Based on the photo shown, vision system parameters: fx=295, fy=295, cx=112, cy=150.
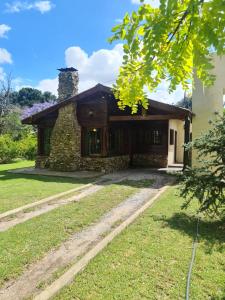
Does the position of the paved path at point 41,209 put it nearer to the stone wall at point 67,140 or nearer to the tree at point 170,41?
the stone wall at point 67,140

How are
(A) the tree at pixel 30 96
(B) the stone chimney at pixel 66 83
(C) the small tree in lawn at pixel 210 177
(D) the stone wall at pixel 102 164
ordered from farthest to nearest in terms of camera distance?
(A) the tree at pixel 30 96 → (B) the stone chimney at pixel 66 83 → (D) the stone wall at pixel 102 164 → (C) the small tree in lawn at pixel 210 177

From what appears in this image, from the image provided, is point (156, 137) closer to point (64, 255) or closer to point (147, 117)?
point (147, 117)

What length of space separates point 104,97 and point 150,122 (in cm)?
437

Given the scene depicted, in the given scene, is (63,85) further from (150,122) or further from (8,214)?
(8,214)

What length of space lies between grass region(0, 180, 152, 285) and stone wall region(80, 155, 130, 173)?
6.31 metres

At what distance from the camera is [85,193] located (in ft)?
36.4

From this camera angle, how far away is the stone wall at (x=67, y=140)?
690 inches

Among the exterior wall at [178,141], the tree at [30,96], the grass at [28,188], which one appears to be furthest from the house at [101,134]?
the tree at [30,96]

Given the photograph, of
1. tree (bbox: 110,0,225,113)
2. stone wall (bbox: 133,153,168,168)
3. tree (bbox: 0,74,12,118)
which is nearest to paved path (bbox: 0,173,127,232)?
tree (bbox: 110,0,225,113)

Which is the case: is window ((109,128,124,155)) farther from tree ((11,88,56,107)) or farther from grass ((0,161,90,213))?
tree ((11,88,56,107))

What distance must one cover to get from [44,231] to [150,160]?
1395 centimetres

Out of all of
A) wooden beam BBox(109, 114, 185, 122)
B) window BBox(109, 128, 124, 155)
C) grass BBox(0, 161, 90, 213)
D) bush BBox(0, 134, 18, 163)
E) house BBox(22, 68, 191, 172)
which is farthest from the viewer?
bush BBox(0, 134, 18, 163)

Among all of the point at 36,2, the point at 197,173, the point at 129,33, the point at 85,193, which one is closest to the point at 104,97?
the point at 36,2

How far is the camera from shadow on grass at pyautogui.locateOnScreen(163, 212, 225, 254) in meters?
5.96
